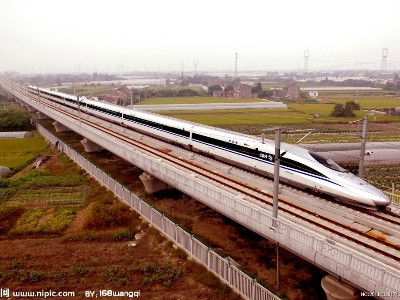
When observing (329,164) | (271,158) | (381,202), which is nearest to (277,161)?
(381,202)

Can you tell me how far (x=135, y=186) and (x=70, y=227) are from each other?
396 inches

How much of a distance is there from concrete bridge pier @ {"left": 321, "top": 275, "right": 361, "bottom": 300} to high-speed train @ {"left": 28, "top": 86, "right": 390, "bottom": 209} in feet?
20.3

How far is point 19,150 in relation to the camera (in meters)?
55.1

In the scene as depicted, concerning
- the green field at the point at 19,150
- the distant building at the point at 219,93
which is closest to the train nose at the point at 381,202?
the green field at the point at 19,150

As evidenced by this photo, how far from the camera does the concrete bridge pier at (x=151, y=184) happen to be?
33.2 metres

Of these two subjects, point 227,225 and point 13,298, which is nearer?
point 13,298

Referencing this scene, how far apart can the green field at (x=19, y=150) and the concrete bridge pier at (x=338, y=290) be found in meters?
42.6

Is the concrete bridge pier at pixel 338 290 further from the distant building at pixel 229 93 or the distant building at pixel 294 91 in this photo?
the distant building at pixel 229 93

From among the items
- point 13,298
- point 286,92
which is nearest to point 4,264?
point 13,298

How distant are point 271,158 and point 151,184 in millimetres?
12887

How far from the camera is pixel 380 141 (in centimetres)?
6050

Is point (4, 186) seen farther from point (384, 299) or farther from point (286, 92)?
point (286, 92)

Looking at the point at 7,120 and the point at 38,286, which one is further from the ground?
the point at 7,120

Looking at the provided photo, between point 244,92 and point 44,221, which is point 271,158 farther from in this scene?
point 244,92
